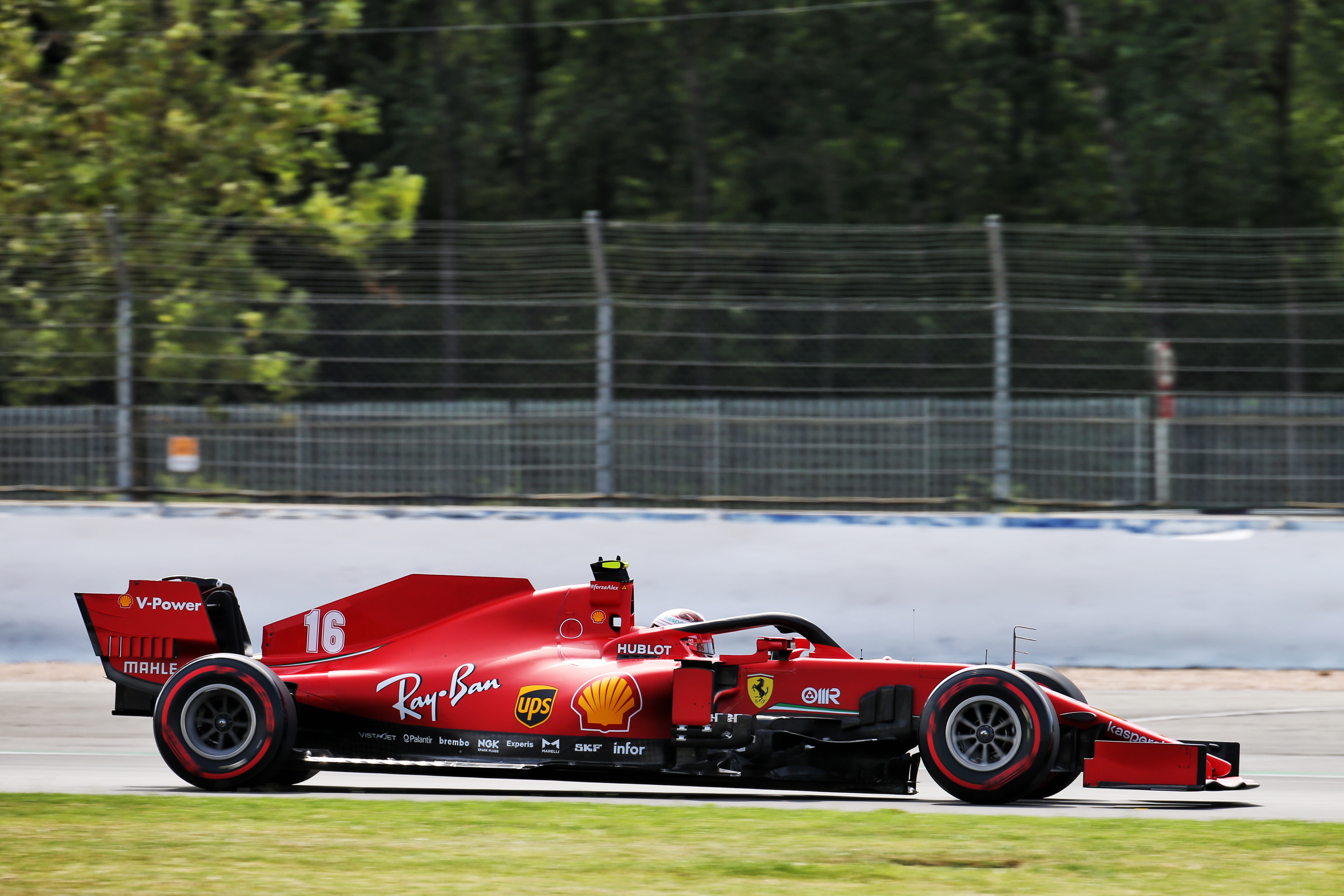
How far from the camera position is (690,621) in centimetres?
780

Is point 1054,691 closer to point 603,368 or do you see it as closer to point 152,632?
point 152,632

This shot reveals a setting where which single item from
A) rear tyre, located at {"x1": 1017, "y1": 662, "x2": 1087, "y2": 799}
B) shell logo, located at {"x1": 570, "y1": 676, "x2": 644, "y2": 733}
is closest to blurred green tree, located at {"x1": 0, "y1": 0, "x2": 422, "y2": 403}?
shell logo, located at {"x1": 570, "y1": 676, "x2": 644, "y2": 733}

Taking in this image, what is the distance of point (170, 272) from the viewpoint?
510 inches

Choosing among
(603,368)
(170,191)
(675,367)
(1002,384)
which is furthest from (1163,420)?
(170,191)

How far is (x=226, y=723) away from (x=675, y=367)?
19.1 feet

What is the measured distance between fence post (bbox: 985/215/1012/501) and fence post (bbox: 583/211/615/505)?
264 centimetres

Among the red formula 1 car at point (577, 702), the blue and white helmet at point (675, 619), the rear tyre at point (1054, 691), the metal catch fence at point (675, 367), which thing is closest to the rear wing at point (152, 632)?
the red formula 1 car at point (577, 702)

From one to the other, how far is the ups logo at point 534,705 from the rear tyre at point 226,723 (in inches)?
36.6

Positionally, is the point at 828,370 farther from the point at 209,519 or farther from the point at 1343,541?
the point at 209,519

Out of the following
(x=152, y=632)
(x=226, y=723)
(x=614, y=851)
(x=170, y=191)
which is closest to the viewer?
(x=614, y=851)

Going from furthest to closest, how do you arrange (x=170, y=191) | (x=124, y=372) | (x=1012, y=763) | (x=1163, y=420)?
1. (x=170, y=191)
2. (x=124, y=372)
3. (x=1163, y=420)
4. (x=1012, y=763)

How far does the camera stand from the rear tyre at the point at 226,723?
726 cm

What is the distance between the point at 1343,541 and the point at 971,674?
5.55m

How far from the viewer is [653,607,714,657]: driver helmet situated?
7492 millimetres
